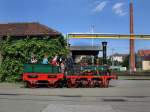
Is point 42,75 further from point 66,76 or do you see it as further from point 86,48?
point 86,48

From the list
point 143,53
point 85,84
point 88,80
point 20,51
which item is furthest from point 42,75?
point 143,53

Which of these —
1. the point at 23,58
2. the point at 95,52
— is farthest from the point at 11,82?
the point at 95,52

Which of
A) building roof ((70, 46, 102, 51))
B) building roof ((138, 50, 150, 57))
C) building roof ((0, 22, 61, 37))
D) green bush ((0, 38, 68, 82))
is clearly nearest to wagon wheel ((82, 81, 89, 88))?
green bush ((0, 38, 68, 82))

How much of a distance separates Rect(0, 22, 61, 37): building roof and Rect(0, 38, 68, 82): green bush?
119cm

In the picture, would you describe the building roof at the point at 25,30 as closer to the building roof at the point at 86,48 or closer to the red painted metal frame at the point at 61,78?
the building roof at the point at 86,48

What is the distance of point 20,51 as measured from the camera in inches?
1352

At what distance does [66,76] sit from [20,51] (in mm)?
7420

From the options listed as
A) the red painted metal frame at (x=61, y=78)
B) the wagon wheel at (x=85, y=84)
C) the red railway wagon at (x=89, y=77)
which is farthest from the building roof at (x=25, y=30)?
the wagon wheel at (x=85, y=84)

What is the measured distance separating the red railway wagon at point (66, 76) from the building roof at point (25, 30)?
7609 mm

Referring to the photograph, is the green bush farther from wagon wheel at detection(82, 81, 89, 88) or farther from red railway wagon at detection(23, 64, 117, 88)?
wagon wheel at detection(82, 81, 89, 88)

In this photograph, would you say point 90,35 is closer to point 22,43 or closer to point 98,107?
point 22,43

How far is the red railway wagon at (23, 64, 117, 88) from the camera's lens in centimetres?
2794

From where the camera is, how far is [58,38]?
34.9 meters

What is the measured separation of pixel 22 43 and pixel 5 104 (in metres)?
17.9
